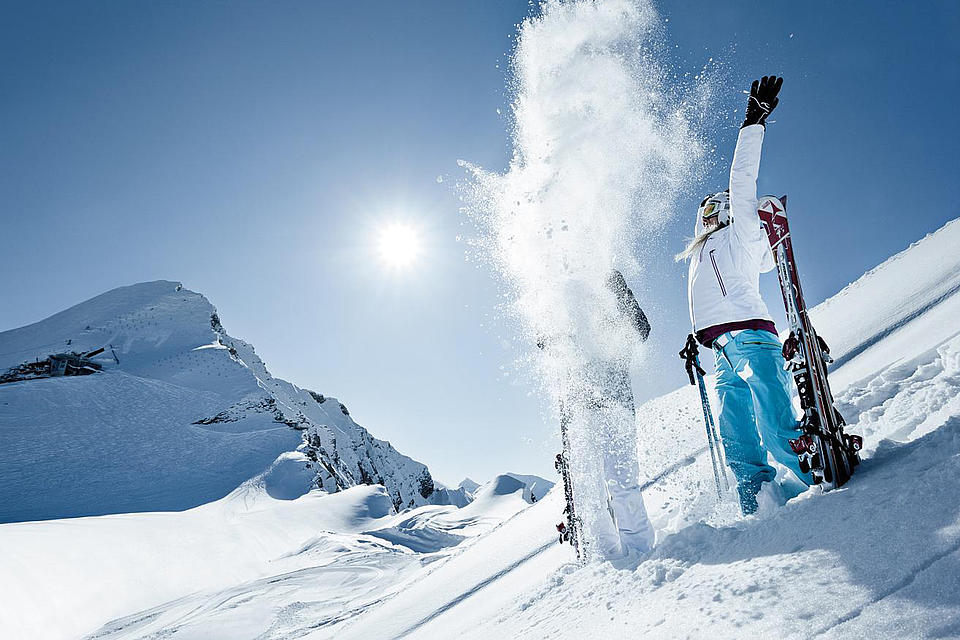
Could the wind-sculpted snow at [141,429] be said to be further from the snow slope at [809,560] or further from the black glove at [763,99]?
the black glove at [763,99]

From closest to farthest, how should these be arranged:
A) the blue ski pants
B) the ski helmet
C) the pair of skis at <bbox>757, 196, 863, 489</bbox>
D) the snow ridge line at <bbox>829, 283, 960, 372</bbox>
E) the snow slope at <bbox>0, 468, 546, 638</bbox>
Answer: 1. the pair of skis at <bbox>757, 196, 863, 489</bbox>
2. the blue ski pants
3. the ski helmet
4. the snow ridge line at <bbox>829, 283, 960, 372</bbox>
5. the snow slope at <bbox>0, 468, 546, 638</bbox>

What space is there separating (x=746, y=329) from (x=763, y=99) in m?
1.41

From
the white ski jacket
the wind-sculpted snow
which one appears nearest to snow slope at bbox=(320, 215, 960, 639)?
the white ski jacket

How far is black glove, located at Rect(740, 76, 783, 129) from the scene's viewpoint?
2.92 meters

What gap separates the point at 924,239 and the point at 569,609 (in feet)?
30.3

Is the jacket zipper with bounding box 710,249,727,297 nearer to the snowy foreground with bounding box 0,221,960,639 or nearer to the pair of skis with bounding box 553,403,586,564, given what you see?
the snowy foreground with bounding box 0,221,960,639

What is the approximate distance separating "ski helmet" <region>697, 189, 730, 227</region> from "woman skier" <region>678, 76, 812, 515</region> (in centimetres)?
1

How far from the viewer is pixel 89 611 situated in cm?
1134

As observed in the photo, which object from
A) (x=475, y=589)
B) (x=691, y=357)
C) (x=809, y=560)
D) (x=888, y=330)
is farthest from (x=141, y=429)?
(x=809, y=560)

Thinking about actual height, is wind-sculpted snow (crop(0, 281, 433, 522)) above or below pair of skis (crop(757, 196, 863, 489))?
above

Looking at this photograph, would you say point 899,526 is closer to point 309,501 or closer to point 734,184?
point 734,184

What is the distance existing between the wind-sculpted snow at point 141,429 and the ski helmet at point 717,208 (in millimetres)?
28465

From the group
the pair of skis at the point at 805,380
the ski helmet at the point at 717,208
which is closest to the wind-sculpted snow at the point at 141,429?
the ski helmet at the point at 717,208

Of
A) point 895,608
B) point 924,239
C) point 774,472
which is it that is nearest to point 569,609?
point 774,472
